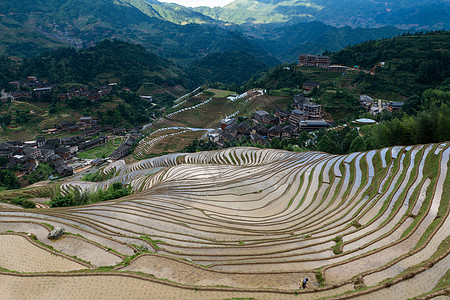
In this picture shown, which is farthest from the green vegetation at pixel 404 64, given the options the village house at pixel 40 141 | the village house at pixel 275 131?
the village house at pixel 40 141

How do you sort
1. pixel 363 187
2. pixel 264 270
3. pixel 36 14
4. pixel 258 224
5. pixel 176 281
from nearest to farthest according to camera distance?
pixel 176 281, pixel 264 270, pixel 258 224, pixel 363 187, pixel 36 14

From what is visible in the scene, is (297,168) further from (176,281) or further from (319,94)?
(319,94)

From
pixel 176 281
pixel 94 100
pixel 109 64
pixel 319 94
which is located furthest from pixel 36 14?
pixel 176 281

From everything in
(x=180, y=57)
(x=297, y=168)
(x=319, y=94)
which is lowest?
(x=297, y=168)

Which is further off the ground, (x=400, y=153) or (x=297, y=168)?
(x=400, y=153)

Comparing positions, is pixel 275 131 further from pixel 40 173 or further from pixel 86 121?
pixel 86 121

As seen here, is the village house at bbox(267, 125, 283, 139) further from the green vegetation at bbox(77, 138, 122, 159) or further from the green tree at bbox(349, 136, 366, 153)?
the green vegetation at bbox(77, 138, 122, 159)

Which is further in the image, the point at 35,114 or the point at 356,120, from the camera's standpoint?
the point at 35,114

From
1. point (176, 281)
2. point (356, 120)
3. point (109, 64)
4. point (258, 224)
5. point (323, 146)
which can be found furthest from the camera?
point (109, 64)

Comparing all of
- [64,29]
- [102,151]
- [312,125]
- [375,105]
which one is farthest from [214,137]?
[64,29]
